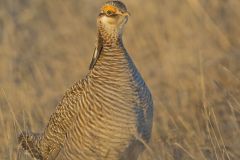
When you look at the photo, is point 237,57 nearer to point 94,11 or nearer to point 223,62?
point 223,62

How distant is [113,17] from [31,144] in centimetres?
122

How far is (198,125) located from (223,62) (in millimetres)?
1302

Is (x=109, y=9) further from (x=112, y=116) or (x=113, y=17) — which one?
(x=112, y=116)

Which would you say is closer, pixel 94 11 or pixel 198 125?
pixel 198 125

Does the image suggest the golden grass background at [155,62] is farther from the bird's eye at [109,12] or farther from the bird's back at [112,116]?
the bird's eye at [109,12]

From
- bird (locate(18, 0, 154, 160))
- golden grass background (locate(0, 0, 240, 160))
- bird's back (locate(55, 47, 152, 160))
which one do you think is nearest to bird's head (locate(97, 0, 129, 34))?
bird (locate(18, 0, 154, 160))

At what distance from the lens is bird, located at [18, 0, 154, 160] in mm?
5406

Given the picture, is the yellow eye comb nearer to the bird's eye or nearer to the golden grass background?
the bird's eye

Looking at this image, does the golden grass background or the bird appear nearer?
the bird

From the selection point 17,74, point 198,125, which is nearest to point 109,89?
point 198,125

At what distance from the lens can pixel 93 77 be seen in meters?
5.64

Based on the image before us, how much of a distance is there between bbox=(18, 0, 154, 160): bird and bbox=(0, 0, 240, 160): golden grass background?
1.62 feet

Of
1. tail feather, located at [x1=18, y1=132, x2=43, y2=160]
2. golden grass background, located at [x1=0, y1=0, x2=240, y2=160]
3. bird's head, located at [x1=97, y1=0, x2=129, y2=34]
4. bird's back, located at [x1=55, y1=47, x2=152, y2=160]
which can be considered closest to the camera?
bird's back, located at [x1=55, y1=47, x2=152, y2=160]

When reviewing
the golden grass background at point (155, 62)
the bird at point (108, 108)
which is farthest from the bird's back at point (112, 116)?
the golden grass background at point (155, 62)
